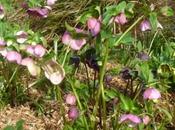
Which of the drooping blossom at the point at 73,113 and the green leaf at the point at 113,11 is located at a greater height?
the green leaf at the point at 113,11

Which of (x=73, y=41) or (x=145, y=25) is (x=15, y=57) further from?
(x=145, y=25)

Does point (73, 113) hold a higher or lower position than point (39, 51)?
lower

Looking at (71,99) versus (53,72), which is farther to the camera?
(71,99)

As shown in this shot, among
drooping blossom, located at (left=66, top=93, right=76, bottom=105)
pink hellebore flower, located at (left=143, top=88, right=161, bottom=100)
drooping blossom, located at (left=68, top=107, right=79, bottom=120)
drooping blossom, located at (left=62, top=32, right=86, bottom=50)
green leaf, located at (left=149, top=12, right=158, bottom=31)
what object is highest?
green leaf, located at (left=149, top=12, right=158, bottom=31)

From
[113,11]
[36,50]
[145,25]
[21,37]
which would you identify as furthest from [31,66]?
[145,25]

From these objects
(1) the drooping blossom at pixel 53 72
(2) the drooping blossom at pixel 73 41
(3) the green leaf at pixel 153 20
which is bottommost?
(1) the drooping blossom at pixel 53 72

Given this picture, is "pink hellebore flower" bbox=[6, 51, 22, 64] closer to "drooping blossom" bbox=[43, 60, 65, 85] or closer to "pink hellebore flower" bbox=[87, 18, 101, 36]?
"drooping blossom" bbox=[43, 60, 65, 85]

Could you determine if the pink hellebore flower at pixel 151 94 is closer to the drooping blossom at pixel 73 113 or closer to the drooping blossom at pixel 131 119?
the drooping blossom at pixel 131 119

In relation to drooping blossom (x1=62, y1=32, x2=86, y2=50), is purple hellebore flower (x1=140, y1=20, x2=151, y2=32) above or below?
below

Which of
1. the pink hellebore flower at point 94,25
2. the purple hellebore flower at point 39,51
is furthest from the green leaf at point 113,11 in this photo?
the purple hellebore flower at point 39,51

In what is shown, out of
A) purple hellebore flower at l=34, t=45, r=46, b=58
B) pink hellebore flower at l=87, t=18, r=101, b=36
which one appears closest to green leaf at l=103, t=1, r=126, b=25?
pink hellebore flower at l=87, t=18, r=101, b=36
